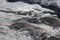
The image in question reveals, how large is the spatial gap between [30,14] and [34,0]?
163 cm

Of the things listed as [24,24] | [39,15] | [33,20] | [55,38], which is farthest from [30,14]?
[55,38]

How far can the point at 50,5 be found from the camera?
5.35m

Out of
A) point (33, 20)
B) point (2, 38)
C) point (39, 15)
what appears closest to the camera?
point (2, 38)

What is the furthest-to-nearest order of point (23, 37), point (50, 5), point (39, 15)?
point (50, 5) → point (39, 15) → point (23, 37)

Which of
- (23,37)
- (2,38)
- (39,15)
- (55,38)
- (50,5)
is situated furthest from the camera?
(50,5)

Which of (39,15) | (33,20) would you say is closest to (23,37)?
(33,20)

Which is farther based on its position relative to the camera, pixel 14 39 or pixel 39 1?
pixel 39 1

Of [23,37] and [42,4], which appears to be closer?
[23,37]

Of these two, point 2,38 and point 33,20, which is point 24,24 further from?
point 2,38

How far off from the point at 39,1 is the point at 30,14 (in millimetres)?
1534

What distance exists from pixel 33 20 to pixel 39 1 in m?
2.07

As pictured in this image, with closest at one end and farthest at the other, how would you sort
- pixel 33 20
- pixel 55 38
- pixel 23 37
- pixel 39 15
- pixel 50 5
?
1. pixel 23 37
2. pixel 55 38
3. pixel 33 20
4. pixel 39 15
5. pixel 50 5

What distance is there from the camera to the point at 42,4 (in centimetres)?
549

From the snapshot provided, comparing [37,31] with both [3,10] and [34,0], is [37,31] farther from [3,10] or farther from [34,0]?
[34,0]
